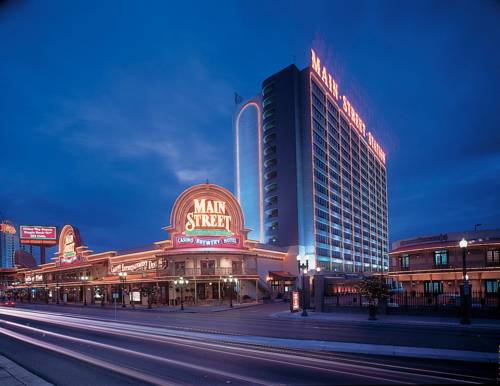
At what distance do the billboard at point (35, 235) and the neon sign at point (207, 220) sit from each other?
74196 mm

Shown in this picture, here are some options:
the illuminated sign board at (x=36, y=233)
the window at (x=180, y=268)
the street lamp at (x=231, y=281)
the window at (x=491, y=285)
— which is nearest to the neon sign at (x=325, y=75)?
the street lamp at (x=231, y=281)

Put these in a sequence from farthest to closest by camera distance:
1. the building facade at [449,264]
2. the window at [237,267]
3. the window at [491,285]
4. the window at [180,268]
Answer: the window at [237,267]
the window at [180,268]
the window at [491,285]
the building facade at [449,264]

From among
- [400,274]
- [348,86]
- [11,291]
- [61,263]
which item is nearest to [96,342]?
[400,274]

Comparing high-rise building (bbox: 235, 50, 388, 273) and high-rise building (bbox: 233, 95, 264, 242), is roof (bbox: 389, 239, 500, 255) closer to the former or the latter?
high-rise building (bbox: 235, 50, 388, 273)

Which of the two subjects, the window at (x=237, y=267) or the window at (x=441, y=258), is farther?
the window at (x=237, y=267)

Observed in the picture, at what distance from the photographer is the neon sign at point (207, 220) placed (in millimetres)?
57406

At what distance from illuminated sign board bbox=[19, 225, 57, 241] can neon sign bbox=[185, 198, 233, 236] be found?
74.2 metres

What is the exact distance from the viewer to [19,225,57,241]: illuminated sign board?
11262 centimetres

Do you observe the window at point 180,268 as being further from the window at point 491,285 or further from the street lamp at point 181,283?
the window at point 491,285

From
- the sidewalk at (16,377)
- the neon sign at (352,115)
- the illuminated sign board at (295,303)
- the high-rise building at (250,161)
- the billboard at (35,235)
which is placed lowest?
the illuminated sign board at (295,303)

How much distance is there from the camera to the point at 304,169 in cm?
9056

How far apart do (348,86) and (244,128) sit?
48.5 metres

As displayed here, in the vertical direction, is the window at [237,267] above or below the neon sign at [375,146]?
below

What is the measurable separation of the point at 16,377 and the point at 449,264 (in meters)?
50.9
